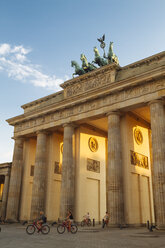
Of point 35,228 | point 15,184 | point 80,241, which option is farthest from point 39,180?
point 80,241

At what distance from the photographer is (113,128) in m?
23.3

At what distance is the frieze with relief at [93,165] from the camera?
93.3 feet

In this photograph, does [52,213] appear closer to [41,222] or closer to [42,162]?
[42,162]

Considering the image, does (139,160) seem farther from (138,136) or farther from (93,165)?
(93,165)

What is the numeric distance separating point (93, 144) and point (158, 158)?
1122cm

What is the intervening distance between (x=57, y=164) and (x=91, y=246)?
20.5m

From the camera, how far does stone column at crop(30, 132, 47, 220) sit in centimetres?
2714

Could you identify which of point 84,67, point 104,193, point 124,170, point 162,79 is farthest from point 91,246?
point 84,67

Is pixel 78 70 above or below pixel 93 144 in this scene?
above

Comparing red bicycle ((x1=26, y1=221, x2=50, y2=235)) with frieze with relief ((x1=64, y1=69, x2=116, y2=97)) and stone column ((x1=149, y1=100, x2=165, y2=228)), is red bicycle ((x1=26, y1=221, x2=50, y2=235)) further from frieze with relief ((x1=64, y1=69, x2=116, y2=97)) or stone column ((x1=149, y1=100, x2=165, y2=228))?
frieze with relief ((x1=64, y1=69, x2=116, y2=97))

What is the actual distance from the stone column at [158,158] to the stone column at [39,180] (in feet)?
43.8

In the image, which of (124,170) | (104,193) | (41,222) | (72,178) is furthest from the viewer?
(104,193)

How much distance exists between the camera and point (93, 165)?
95.0ft

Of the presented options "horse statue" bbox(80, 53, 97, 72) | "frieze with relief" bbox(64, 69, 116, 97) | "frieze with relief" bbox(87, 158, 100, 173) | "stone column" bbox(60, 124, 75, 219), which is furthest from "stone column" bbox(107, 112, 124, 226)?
"horse statue" bbox(80, 53, 97, 72)
